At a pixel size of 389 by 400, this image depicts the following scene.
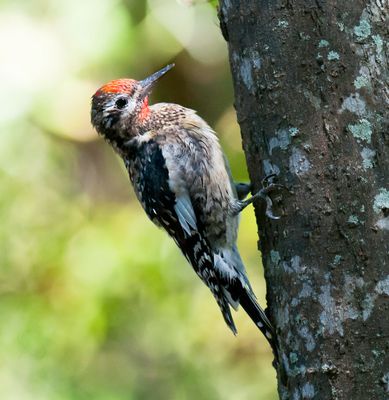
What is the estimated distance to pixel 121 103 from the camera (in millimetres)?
4648

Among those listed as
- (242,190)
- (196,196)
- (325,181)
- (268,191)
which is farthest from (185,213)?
(325,181)

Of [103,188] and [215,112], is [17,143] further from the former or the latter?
[215,112]

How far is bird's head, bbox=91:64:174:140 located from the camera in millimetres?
4617

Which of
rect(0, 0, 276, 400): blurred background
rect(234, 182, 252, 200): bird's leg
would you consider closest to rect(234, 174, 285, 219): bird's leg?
rect(234, 182, 252, 200): bird's leg

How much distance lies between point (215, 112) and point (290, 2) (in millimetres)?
3538

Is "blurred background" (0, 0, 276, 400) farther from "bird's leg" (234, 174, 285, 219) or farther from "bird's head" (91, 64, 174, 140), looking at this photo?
"bird's leg" (234, 174, 285, 219)

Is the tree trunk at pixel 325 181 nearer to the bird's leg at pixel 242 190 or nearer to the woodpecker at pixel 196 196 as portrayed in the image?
the woodpecker at pixel 196 196

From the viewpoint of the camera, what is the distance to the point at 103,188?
21.6 ft

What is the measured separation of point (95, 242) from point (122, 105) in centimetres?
124

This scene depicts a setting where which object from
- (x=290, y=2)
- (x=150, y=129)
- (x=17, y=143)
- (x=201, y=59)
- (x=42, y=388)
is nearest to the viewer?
(x=290, y=2)

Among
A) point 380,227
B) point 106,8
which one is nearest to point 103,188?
point 106,8

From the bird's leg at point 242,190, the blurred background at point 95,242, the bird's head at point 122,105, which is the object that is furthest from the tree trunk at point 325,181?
the blurred background at point 95,242

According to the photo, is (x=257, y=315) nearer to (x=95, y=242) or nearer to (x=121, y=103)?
(x=121, y=103)

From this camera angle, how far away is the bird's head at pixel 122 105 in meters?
4.62
